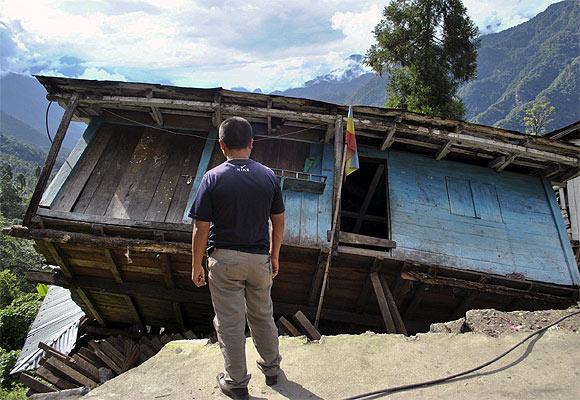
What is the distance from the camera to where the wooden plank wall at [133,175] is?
7820 mm

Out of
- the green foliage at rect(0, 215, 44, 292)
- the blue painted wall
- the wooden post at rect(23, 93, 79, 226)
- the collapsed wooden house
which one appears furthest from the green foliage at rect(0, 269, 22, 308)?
the blue painted wall

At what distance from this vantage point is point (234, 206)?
3.04m

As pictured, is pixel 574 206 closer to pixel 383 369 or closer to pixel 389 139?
pixel 389 139

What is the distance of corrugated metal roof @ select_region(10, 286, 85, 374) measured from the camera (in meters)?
10.9

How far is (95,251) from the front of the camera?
26.1 ft

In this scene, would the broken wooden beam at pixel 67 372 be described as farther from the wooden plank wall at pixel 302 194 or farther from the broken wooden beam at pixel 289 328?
the wooden plank wall at pixel 302 194

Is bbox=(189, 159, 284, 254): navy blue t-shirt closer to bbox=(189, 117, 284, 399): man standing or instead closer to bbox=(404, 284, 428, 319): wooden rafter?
bbox=(189, 117, 284, 399): man standing

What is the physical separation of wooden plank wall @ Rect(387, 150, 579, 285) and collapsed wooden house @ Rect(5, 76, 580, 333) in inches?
1.1

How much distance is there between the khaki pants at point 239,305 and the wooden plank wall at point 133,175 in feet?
16.2

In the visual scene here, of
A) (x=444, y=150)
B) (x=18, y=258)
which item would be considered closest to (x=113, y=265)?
(x=444, y=150)

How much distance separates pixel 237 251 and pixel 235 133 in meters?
0.97

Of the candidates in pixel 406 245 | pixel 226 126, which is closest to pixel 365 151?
pixel 406 245

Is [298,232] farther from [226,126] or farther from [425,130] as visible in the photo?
[226,126]

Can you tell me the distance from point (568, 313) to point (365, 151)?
5434mm
